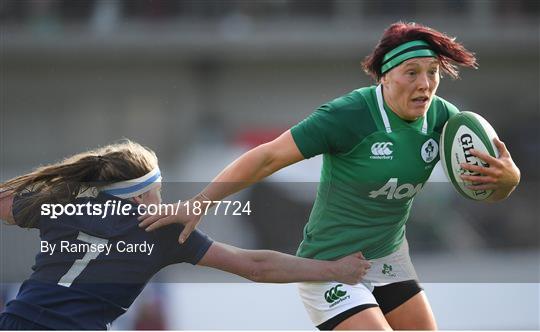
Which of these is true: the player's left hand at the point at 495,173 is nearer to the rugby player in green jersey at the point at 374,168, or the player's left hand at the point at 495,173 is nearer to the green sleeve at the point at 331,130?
the rugby player in green jersey at the point at 374,168

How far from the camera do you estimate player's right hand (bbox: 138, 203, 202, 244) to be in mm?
4301

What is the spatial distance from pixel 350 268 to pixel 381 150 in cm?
55

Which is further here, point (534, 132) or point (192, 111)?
point (192, 111)

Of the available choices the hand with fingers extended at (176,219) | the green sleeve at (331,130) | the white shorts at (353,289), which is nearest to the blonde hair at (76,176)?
the hand with fingers extended at (176,219)

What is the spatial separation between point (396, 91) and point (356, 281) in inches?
34.3

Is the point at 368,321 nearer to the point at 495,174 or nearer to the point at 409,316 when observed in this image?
the point at 409,316

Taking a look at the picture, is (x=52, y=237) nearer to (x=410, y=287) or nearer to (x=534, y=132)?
(x=410, y=287)

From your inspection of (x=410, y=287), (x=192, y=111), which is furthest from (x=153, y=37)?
(x=410, y=287)

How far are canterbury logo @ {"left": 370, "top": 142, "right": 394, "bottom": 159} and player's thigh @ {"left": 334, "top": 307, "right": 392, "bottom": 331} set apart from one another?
0.67m

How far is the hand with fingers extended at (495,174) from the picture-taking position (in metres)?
4.53

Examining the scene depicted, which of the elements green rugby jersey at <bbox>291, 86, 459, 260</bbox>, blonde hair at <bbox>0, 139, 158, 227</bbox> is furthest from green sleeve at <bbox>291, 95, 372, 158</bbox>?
blonde hair at <bbox>0, 139, 158, 227</bbox>

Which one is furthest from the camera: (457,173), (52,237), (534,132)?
(534,132)

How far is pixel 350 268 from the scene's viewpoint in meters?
4.54

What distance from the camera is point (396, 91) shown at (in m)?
4.48
